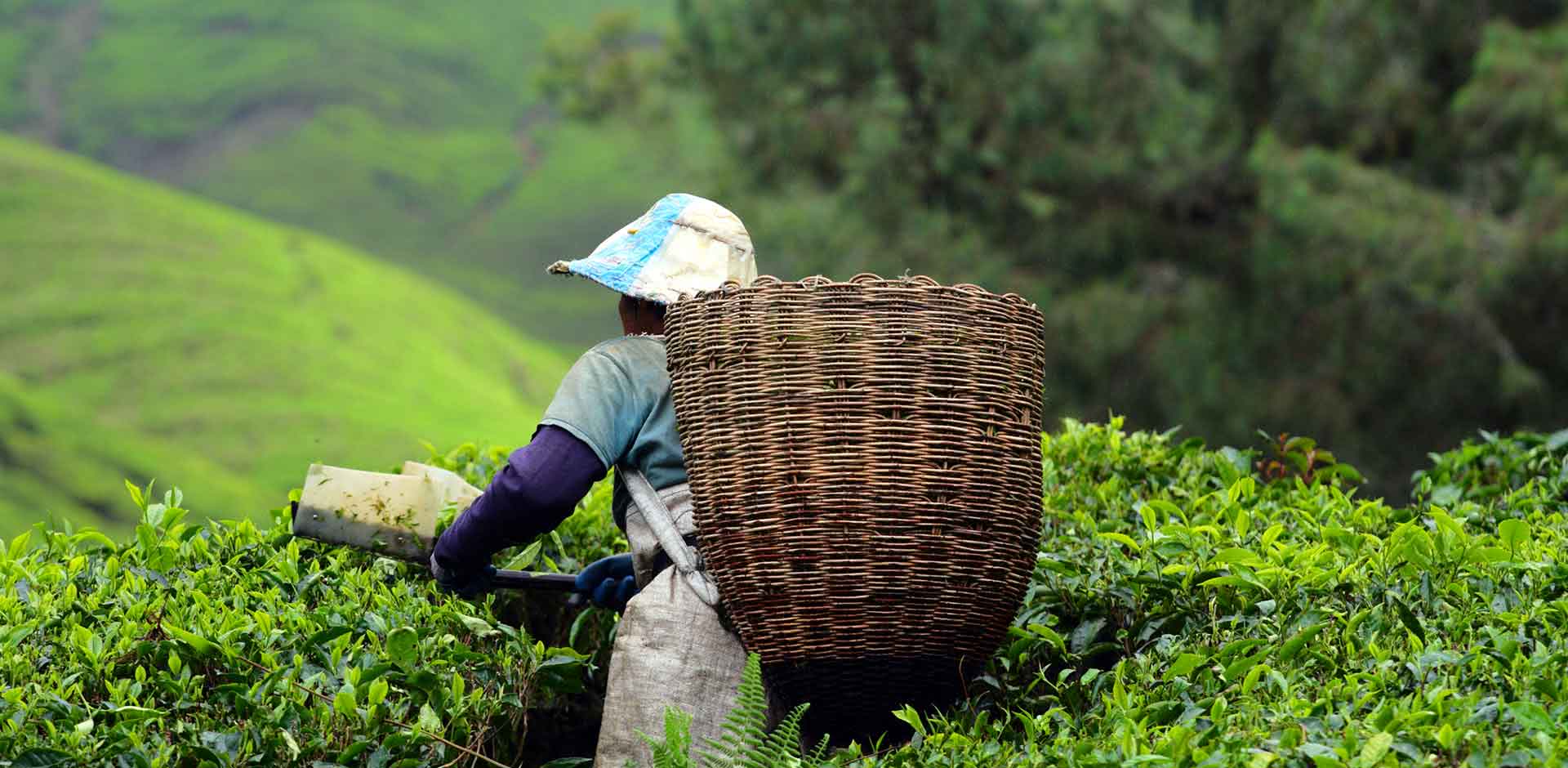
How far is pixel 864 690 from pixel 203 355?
16.7 m

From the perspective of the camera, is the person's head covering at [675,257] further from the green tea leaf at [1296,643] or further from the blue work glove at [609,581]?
the green tea leaf at [1296,643]

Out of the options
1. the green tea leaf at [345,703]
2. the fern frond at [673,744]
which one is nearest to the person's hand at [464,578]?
the green tea leaf at [345,703]

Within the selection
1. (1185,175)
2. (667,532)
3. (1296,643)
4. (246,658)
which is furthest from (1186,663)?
(1185,175)

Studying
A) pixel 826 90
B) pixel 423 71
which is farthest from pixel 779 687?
pixel 423 71

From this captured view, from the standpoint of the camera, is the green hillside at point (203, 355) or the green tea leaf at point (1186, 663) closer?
the green tea leaf at point (1186, 663)

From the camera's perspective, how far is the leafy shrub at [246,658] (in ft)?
9.33

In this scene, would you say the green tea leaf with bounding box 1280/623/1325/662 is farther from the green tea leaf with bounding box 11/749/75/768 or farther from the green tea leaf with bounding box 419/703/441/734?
the green tea leaf with bounding box 11/749/75/768

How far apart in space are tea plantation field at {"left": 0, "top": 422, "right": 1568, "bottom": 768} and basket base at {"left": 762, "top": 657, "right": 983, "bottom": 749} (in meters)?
0.07

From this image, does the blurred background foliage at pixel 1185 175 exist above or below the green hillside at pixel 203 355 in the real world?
above

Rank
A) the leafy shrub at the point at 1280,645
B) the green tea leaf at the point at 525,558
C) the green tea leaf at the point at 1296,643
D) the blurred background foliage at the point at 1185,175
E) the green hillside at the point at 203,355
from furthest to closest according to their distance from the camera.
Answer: the green hillside at the point at 203,355, the blurred background foliage at the point at 1185,175, the green tea leaf at the point at 525,558, the green tea leaf at the point at 1296,643, the leafy shrub at the point at 1280,645

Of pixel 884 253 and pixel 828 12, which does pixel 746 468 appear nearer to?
pixel 884 253

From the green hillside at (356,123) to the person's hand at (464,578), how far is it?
23468 millimetres

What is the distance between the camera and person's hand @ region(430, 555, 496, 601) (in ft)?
10.8

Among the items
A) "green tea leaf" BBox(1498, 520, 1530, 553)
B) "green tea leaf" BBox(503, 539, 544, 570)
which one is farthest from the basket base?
"green tea leaf" BBox(1498, 520, 1530, 553)
